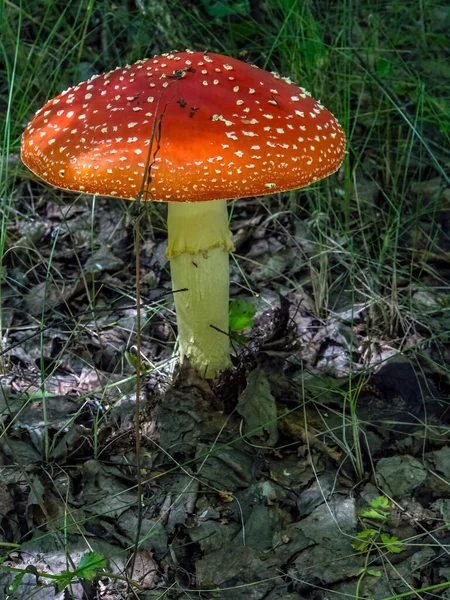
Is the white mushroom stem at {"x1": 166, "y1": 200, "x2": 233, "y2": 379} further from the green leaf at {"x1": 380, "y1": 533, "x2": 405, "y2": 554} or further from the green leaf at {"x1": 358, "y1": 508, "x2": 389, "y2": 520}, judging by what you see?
the green leaf at {"x1": 380, "y1": 533, "x2": 405, "y2": 554}

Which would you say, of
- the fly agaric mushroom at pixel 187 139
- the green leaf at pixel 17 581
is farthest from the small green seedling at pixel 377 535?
the fly agaric mushroom at pixel 187 139

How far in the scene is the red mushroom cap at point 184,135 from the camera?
8.52ft

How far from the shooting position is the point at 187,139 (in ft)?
8.63

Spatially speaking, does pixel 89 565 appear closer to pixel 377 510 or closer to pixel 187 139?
pixel 377 510

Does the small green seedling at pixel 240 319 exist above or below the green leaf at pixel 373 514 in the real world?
above

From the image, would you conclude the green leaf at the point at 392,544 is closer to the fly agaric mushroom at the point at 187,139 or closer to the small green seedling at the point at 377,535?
the small green seedling at the point at 377,535

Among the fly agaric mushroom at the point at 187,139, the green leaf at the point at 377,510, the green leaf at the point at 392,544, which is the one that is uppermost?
the fly agaric mushroom at the point at 187,139

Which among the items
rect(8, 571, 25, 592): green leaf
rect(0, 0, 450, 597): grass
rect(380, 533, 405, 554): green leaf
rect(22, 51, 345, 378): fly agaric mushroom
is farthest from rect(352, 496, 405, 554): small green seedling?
rect(22, 51, 345, 378): fly agaric mushroom

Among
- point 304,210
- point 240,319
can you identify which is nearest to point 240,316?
point 240,319

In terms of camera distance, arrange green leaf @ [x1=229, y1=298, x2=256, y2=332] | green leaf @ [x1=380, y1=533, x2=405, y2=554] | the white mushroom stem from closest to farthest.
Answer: green leaf @ [x1=380, y1=533, x2=405, y2=554] → the white mushroom stem → green leaf @ [x1=229, y1=298, x2=256, y2=332]

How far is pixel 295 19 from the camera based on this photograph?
4.88m

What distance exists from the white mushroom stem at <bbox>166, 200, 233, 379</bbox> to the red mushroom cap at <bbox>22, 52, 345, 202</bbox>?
588 millimetres

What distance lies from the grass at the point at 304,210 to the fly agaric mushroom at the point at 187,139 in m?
1.01

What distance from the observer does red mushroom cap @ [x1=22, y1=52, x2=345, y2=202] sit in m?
2.60
